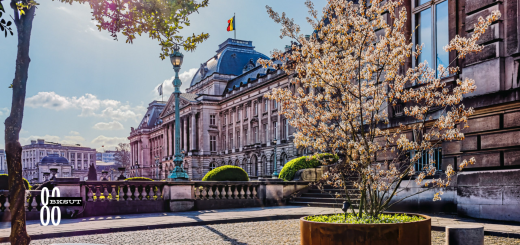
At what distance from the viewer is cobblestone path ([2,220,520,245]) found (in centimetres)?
851

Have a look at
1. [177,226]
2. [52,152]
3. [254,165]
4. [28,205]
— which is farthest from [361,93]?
[52,152]

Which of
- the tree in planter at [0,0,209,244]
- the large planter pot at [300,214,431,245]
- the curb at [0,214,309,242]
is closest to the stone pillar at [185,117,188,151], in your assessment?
the curb at [0,214,309,242]

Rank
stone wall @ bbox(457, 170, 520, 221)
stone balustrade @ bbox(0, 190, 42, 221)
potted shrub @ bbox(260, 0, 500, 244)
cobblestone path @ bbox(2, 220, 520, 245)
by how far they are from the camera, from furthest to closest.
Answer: stone balustrade @ bbox(0, 190, 42, 221) < stone wall @ bbox(457, 170, 520, 221) < cobblestone path @ bbox(2, 220, 520, 245) < potted shrub @ bbox(260, 0, 500, 244)

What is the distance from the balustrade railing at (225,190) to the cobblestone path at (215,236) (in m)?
5.76

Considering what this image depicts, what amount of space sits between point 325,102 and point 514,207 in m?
6.30

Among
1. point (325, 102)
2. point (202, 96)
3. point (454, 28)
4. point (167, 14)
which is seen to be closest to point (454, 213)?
point (454, 28)

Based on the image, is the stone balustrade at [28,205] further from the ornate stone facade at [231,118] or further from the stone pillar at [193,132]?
the stone pillar at [193,132]

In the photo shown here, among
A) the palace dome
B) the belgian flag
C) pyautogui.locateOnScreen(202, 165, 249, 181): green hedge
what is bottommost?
pyautogui.locateOnScreen(202, 165, 249, 181): green hedge

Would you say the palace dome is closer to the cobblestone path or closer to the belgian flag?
the belgian flag

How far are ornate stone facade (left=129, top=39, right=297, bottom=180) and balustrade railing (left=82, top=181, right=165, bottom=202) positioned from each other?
39.2 m

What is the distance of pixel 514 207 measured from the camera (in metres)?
10.2

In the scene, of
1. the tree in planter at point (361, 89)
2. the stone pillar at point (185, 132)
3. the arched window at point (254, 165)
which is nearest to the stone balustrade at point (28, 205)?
the tree in planter at point (361, 89)

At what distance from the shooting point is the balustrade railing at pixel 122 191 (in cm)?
1495

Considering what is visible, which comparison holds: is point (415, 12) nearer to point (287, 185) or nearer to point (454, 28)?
point (454, 28)
